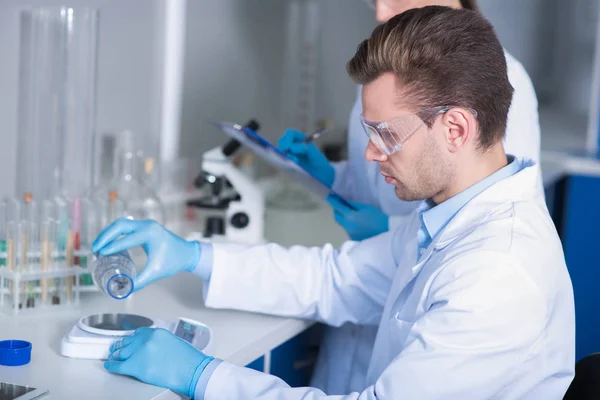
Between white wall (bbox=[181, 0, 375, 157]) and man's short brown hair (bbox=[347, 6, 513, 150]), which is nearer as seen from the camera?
man's short brown hair (bbox=[347, 6, 513, 150])

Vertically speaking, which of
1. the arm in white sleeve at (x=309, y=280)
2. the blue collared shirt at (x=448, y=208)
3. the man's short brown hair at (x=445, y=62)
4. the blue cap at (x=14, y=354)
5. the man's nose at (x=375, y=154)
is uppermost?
the man's short brown hair at (x=445, y=62)

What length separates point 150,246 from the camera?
1.56 meters

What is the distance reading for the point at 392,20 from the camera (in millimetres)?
1356

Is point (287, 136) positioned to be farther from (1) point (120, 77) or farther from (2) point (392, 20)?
(2) point (392, 20)

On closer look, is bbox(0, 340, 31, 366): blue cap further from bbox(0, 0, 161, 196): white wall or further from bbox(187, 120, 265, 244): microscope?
bbox(187, 120, 265, 244): microscope

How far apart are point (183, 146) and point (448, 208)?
54.3 inches

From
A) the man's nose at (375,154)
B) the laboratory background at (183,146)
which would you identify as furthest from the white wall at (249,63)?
the man's nose at (375,154)

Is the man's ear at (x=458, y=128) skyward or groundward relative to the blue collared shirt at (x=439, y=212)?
skyward

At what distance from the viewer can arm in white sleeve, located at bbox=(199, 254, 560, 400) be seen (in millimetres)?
1155

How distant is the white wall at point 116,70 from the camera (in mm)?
1931

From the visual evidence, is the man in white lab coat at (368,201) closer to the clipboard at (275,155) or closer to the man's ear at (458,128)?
the clipboard at (275,155)

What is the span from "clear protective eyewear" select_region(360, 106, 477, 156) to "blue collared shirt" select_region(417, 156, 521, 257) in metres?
0.12

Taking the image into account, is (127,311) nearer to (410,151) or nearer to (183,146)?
(410,151)

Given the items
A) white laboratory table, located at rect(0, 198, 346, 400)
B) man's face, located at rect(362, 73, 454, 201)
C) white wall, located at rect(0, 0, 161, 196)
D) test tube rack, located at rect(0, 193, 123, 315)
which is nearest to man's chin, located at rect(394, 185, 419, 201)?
man's face, located at rect(362, 73, 454, 201)
